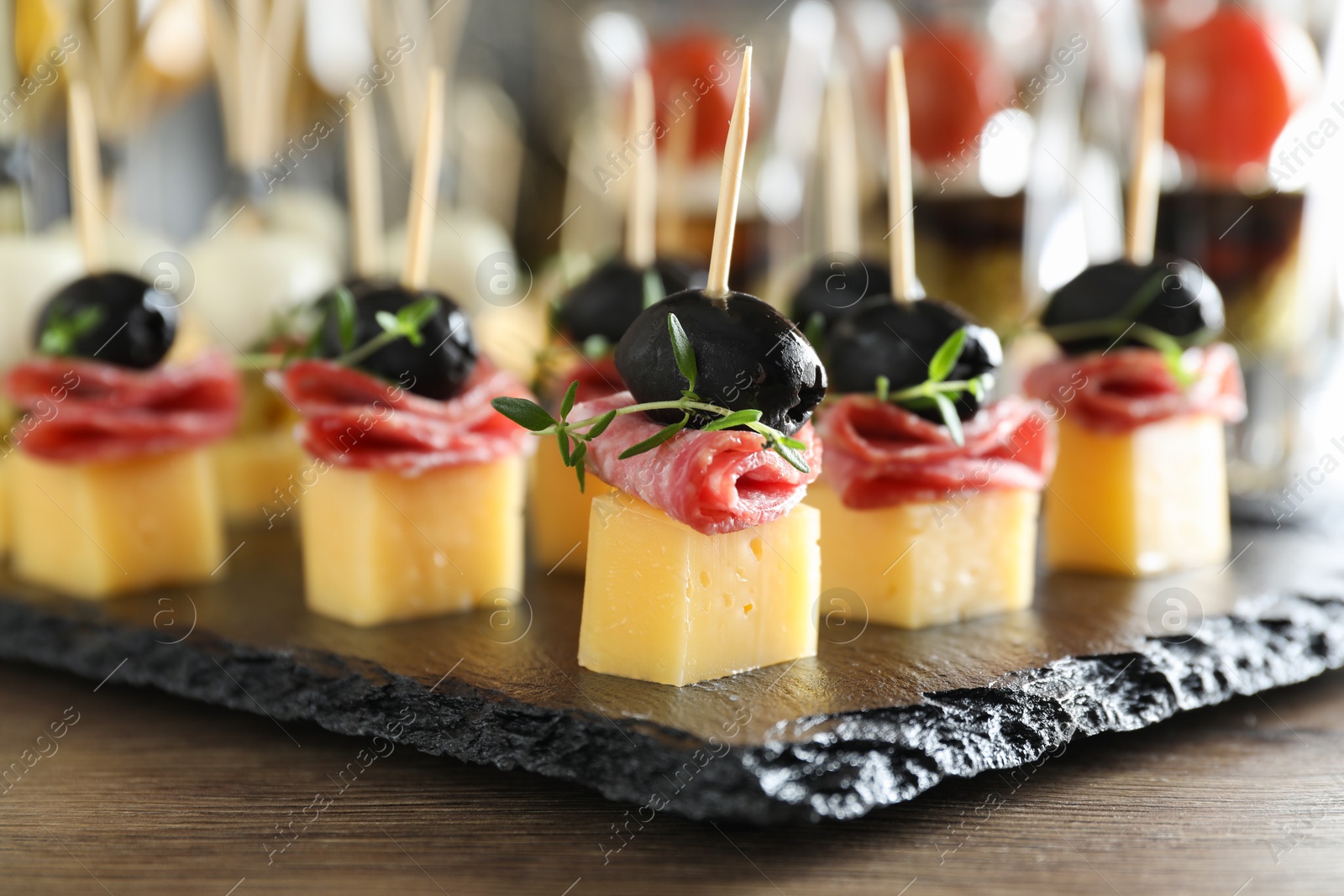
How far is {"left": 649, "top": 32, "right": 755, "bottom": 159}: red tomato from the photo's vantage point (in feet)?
12.5

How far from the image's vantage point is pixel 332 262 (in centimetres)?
338

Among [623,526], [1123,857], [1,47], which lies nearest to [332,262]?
[1,47]

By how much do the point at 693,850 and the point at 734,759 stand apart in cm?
14

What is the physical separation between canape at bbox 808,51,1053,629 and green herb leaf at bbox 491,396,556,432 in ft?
1.54

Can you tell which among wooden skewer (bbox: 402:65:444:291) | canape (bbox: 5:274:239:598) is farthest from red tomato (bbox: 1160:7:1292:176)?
canape (bbox: 5:274:239:598)

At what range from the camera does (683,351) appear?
60.8 inches

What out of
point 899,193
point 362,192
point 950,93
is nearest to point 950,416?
point 899,193

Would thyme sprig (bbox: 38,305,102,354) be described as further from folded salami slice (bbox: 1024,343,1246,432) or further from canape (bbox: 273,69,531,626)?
folded salami slice (bbox: 1024,343,1246,432)

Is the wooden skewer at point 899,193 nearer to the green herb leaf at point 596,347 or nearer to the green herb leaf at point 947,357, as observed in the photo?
the green herb leaf at point 947,357

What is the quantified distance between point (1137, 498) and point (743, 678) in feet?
2.97

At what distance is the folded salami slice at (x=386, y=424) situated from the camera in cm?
196

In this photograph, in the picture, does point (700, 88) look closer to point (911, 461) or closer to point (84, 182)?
point (84, 182)

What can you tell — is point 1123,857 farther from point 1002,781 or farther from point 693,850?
point 693,850

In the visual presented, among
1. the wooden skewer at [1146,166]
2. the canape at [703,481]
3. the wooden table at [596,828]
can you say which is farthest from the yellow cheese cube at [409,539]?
the wooden skewer at [1146,166]
